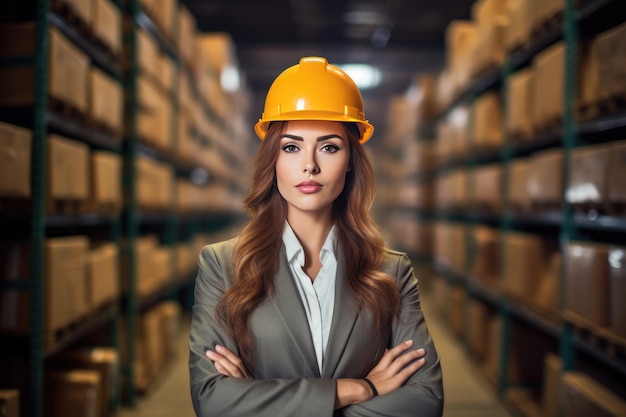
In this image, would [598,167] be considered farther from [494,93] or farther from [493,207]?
[494,93]

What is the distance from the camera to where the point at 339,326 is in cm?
188

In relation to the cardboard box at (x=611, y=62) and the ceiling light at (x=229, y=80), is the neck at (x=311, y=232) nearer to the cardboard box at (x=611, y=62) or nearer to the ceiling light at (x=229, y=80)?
the cardboard box at (x=611, y=62)

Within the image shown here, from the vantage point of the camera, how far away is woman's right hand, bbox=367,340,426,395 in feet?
6.20

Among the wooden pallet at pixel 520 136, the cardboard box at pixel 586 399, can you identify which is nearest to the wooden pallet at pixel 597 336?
the cardboard box at pixel 586 399

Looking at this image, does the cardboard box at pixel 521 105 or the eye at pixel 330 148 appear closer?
the eye at pixel 330 148

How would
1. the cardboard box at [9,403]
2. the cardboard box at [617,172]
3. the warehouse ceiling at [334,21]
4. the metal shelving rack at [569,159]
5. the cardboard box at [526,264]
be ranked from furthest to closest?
the warehouse ceiling at [334,21] < the cardboard box at [526,264] < the metal shelving rack at [569,159] < the cardboard box at [617,172] < the cardboard box at [9,403]

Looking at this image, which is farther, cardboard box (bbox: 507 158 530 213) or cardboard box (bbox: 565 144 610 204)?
cardboard box (bbox: 507 158 530 213)

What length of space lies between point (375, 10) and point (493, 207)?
4592 mm

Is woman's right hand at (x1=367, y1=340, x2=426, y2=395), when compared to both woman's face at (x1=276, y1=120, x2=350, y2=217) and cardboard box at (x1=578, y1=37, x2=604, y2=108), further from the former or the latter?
cardboard box at (x1=578, y1=37, x2=604, y2=108)

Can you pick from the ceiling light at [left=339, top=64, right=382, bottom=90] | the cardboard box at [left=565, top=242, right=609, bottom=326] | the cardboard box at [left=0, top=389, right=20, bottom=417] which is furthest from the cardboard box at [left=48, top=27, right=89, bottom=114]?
the ceiling light at [left=339, top=64, right=382, bottom=90]

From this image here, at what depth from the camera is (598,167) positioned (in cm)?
348

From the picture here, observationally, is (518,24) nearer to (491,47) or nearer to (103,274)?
(491,47)

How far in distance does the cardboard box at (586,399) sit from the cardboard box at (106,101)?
3512mm

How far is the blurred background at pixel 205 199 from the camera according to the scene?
10.8ft
